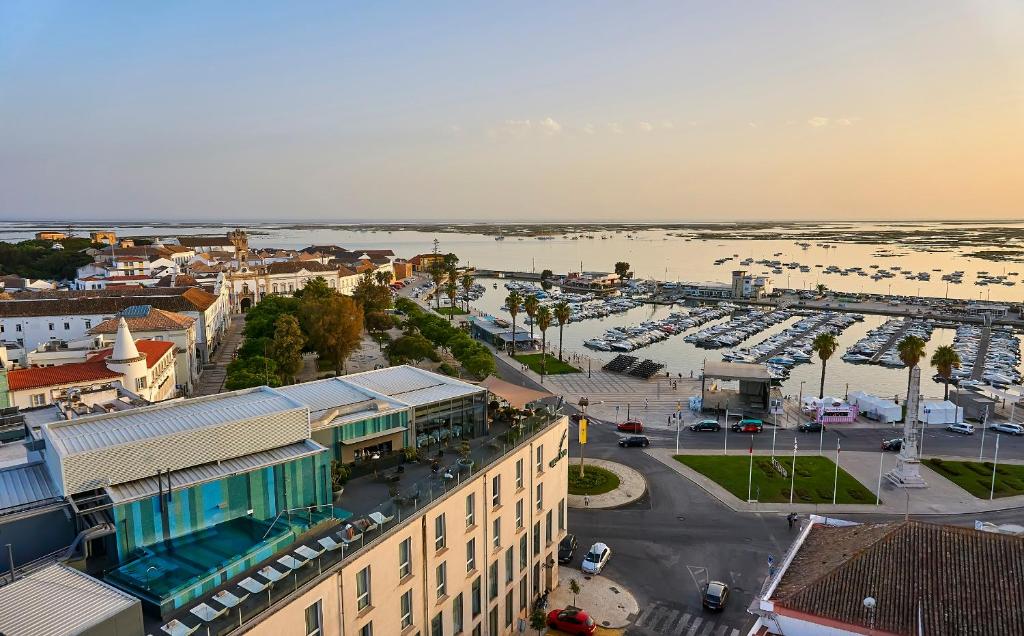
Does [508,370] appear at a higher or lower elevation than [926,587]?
lower

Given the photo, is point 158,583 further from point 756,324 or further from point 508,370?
point 756,324

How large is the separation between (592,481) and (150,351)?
90.9 ft

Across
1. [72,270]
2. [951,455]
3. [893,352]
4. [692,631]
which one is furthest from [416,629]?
[72,270]

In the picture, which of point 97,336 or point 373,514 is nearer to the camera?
point 373,514

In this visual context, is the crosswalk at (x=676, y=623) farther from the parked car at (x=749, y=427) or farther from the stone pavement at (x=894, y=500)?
the parked car at (x=749, y=427)

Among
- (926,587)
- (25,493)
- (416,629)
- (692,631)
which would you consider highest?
(25,493)

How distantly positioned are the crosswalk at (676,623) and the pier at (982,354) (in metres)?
54.4

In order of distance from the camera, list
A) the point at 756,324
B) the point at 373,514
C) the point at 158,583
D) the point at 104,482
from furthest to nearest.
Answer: the point at 756,324 < the point at 373,514 < the point at 104,482 < the point at 158,583

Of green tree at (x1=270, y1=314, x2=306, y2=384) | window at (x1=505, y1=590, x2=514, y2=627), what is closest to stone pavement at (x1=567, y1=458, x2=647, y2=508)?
window at (x1=505, y1=590, x2=514, y2=627)

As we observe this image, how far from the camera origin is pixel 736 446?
39.3 metres

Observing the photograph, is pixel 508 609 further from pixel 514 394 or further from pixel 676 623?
pixel 514 394

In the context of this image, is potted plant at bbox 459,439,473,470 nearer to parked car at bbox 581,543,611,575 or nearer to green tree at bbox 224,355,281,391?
parked car at bbox 581,543,611,575

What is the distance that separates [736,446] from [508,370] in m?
24.5

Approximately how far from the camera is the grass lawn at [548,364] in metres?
59.8
